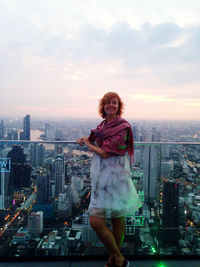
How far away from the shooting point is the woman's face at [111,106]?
5.39 feet

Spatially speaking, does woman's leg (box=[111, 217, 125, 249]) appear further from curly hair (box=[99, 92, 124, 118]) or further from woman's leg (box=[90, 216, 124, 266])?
curly hair (box=[99, 92, 124, 118])

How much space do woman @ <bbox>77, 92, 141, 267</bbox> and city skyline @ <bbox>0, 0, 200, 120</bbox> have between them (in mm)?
1222

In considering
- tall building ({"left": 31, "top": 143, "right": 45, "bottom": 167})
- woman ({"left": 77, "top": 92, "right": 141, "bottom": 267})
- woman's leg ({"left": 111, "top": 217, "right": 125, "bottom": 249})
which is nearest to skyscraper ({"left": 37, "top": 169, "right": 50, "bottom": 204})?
tall building ({"left": 31, "top": 143, "right": 45, "bottom": 167})

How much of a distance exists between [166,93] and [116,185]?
4046mm

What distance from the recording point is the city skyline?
346 centimetres

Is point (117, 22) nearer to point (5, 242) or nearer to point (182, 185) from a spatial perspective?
point (182, 185)

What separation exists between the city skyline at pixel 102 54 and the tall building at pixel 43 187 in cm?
123

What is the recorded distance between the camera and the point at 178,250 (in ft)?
7.00

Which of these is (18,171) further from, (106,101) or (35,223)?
(106,101)

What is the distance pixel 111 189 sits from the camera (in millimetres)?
1549

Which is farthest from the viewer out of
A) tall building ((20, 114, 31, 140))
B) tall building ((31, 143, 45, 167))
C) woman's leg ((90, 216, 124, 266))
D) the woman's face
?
tall building ((20, 114, 31, 140))

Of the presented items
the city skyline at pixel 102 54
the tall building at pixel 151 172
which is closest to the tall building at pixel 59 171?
the tall building at pixel 151 172

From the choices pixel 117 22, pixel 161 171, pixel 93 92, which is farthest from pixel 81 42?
pixel 161 171

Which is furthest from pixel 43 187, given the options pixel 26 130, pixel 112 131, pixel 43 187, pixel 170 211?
pixel 26 130
